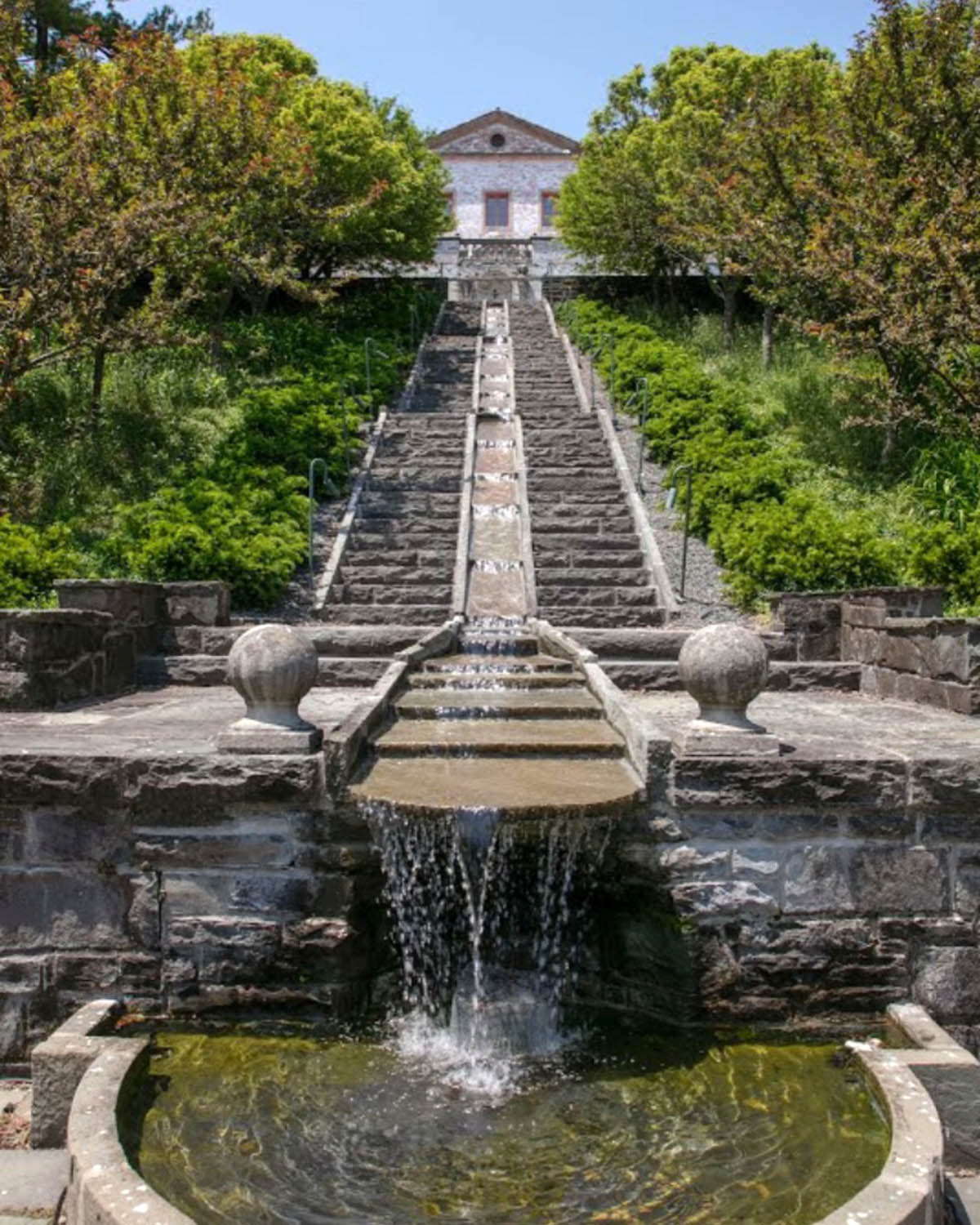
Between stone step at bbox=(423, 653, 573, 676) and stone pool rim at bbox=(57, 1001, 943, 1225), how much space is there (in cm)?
466

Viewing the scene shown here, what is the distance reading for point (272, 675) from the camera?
5.69m

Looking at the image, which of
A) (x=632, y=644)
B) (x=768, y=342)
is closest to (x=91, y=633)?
(x=632, y=644)

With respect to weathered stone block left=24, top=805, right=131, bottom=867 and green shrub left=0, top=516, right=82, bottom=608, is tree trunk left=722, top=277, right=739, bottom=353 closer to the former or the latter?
green shrub left=0, top=516, right=82, bottom=608

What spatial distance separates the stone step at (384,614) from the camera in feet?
37.6

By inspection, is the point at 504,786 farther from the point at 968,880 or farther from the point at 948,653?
the point at 948,653

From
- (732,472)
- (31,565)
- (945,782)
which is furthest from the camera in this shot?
(732,472)

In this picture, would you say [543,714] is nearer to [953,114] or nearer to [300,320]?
[953,114]

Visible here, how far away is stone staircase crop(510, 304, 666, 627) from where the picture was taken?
1172 centimetres

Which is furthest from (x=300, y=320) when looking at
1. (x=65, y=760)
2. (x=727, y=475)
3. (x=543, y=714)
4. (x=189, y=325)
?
(x=65, y=760)

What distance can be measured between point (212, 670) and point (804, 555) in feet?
19.6

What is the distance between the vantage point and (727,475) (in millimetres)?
14141

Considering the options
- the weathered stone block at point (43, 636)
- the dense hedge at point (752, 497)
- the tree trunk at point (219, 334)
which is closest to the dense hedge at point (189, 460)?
the tree trunk at point (219, 334)

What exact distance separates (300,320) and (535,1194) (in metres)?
21.4

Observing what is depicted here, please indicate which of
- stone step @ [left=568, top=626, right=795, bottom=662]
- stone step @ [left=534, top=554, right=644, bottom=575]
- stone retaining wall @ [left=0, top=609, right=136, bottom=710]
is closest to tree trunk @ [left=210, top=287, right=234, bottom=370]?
stone step @ [left=534, top=554, right=644, bottom=575]
